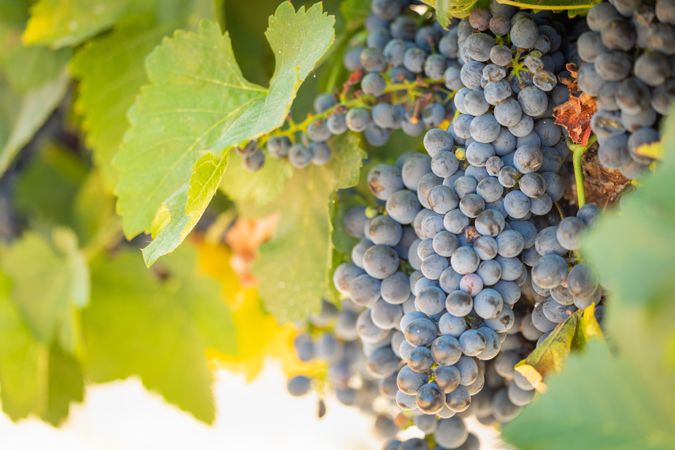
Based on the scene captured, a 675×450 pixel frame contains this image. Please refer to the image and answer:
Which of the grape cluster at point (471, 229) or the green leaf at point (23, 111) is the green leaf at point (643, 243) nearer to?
the grape cluster at point (471, 229)

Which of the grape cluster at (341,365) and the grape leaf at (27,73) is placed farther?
the grape leaf at (27,73)

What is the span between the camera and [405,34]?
561 mm

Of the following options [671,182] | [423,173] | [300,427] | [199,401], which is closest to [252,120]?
[423,173]

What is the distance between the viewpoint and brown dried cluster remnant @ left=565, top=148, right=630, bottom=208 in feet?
1.52

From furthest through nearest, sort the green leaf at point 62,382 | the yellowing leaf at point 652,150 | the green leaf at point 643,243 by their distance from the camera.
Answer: the green leaf at point 62,382 < the yellowing leaf at point 652,150 < the green leaf at point 643,243

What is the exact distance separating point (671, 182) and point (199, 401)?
0.63 metres

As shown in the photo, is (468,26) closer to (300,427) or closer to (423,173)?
(423,173)

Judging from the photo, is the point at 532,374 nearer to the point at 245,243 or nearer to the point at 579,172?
the point at 579,172

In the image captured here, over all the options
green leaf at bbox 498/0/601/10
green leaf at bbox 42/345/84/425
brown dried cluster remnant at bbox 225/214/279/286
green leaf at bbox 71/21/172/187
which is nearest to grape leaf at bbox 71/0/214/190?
green leaf at bbox 71/21/172/187

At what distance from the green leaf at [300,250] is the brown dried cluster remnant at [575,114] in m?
0.19

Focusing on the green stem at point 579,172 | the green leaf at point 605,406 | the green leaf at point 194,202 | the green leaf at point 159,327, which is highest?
the green leaf at point 605,406

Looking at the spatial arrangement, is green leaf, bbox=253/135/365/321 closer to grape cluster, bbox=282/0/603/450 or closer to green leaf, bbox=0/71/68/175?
grape cluster, bbox=282/0/603/450

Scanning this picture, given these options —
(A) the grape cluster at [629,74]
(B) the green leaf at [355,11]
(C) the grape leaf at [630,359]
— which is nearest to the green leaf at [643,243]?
(C) the grape leaf at [630,359]

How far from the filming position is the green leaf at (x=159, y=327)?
819 millimetres
